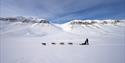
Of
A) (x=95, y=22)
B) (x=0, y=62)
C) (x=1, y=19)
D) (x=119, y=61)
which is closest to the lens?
(x=0, y=62)

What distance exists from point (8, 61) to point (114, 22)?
46.6 metres

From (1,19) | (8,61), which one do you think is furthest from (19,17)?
(8,61)

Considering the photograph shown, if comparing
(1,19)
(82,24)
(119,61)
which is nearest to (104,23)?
(82,24)

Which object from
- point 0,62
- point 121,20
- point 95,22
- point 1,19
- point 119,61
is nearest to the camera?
point 0,62

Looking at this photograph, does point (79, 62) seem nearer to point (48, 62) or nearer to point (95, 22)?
point (48, 62)

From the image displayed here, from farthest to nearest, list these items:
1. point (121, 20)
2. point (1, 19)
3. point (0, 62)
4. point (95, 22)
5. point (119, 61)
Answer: point (95, 22) < point (121, 20) < point (1, 19) < point (119, 61) < point (0, 62)

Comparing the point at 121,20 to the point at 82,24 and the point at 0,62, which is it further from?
the point at 0,62

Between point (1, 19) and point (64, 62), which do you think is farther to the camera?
point (1, 19)

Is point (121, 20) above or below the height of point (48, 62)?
above

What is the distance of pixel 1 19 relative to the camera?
3816 cm

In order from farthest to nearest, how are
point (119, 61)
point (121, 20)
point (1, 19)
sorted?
1. point (121, 20)
2. point (1, 19)
3. point (119, 61)

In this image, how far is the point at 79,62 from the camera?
454cm

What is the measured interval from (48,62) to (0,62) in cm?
159

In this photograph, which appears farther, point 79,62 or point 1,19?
point 1,19
